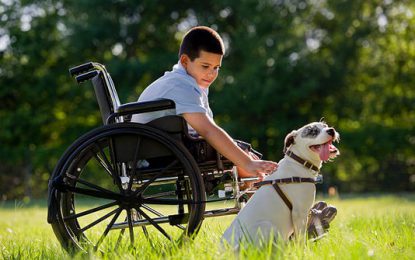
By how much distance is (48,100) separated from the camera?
2156cm

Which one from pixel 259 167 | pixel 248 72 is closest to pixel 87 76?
pixel 259 167

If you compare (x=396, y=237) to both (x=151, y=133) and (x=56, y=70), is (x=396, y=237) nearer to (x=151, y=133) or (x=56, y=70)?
(x=151, y=133)

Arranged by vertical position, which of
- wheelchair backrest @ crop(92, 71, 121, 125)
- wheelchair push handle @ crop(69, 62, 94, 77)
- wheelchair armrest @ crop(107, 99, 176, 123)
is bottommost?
wheelchair armrest @ crop(107, 99, 176, 123)

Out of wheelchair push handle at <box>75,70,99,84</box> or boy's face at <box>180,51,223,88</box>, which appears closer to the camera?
boy's face at <box>180,51,223,88</box>

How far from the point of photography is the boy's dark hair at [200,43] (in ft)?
12.1

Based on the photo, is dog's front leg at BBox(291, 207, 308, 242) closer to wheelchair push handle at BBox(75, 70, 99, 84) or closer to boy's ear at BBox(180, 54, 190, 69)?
boy's ear at BBox(180, 54, 190, 69)

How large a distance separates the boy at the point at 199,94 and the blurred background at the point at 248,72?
14570 millimetres

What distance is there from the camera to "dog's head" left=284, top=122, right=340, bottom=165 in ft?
11.4

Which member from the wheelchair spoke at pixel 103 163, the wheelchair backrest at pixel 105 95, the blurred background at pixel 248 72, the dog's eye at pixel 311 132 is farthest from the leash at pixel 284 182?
the blurred background at pixel 248 72

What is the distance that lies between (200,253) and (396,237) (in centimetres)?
135

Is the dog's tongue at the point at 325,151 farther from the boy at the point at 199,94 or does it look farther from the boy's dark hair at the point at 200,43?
the boy's dark hair at the point at 200,43

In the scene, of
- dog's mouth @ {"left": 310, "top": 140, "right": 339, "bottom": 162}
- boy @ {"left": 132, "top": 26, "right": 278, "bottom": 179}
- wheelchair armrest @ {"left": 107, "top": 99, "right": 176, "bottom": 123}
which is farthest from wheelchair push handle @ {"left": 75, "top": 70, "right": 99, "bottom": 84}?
Result: dog's mouth @ {"left": 310, "top": 140, "right": 339, "bottom": 162}

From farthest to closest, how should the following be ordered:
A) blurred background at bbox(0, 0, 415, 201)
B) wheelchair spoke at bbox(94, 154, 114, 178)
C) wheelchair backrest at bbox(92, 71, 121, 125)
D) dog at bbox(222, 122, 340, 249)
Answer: blurred background at bbox(0, 0, 415, 201), wheelchair backrest at bbox(92, 71, 121, 125), wheelchair spoke at bbox(94, 154, 114, 178), dog at bbox(222, 122, 340, 249)

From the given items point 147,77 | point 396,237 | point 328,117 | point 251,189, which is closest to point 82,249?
point 251,189
